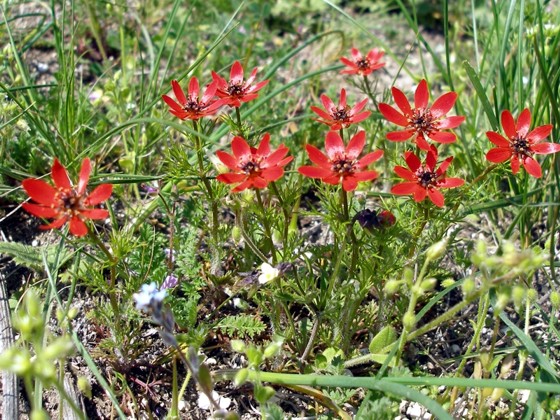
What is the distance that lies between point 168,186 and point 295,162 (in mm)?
597

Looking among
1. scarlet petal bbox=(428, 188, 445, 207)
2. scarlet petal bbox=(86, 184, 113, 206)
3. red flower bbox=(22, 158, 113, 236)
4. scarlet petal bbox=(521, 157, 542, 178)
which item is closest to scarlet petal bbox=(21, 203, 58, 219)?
red flower bbox=(22, 158, 113, 236)

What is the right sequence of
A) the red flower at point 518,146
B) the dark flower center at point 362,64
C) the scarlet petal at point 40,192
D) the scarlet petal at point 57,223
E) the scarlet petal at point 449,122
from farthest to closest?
the dark flower center at point 362,64 < the scarlet petal at point 449,122 < the red flower at point 518,146 < the scarlet petal at point 40,192 < the scarlet petal at point 57,223

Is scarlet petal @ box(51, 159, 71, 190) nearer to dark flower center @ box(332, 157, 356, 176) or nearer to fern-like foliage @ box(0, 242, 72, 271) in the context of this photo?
fern-like foliage @ box(0, 242, 72, 271)

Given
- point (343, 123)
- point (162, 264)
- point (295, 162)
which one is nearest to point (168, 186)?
point (162, 264)

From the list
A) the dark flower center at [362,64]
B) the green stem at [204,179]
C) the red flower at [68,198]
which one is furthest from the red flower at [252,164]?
the dark flower center at [362,64]

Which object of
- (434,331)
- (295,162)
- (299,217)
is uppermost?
(295,162)

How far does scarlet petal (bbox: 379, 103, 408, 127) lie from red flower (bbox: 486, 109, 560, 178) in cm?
26

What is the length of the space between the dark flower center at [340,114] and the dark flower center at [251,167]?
0.38m

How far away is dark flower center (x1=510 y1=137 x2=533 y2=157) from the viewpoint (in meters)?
1.90

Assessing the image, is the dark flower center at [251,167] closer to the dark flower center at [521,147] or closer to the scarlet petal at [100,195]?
the scarlet petal at [100,195]

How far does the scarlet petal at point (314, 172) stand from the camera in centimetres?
167

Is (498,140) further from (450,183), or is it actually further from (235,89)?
(235,89)

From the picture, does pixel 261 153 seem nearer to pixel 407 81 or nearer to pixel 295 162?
pixel 295 162

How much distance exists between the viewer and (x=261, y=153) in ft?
6.04
